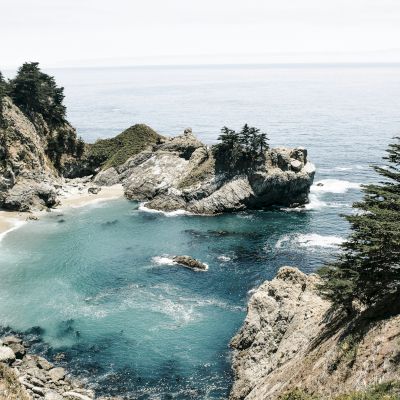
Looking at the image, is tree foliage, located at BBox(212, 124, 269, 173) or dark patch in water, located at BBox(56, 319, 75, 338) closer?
dark patch in water, located at BBox(56, 319, 75, 338)

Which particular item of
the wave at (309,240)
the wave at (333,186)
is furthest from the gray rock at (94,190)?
the wave at (333,186)

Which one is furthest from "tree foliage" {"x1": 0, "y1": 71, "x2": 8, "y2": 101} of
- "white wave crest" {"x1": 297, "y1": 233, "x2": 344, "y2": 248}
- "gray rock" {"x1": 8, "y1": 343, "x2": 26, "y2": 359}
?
"white wave crest" {"x1": 297, "y1": 233, "x2": 344, "y2": 248}

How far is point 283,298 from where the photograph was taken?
5331 centimetres

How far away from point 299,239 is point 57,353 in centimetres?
5198

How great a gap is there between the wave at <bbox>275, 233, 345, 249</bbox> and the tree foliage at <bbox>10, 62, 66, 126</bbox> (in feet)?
261

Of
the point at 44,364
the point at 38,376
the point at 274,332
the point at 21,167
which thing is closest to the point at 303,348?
the point at 274,332

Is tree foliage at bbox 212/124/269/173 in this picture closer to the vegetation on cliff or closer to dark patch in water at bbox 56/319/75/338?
the vegetation on cliff

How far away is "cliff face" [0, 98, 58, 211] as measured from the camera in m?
103

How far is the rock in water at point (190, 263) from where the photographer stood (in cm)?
7605

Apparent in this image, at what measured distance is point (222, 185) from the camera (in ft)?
366

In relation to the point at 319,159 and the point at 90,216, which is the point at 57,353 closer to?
the point at 90,216

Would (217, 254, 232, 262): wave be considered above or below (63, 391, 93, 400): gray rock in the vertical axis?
above

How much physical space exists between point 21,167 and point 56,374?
2796 inches

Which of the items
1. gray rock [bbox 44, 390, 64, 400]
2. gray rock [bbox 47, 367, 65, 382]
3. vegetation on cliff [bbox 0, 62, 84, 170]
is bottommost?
gray rock [bbox 47, 367, 65, 382]
